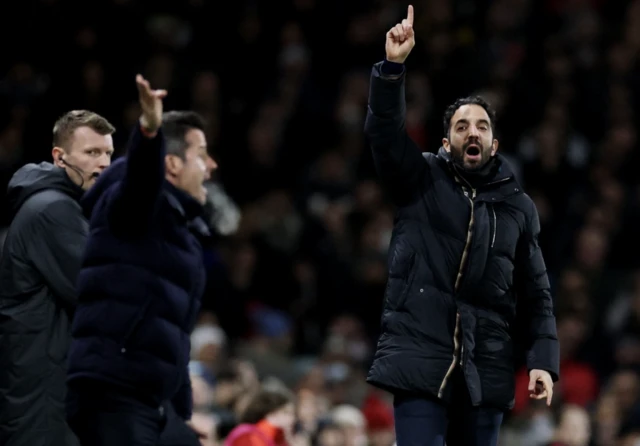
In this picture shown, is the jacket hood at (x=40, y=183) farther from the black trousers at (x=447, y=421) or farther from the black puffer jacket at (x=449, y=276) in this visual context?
the black trousers at (x=447, y=421)

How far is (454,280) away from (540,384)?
523 mm

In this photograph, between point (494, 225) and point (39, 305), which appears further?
point (39, 305)

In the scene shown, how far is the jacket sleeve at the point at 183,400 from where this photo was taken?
559 cm

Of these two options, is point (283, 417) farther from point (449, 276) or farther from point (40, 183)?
point (449, 276)

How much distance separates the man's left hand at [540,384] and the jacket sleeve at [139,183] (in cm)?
157

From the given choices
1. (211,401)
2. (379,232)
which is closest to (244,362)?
(211,401)

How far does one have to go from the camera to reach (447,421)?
5.02m

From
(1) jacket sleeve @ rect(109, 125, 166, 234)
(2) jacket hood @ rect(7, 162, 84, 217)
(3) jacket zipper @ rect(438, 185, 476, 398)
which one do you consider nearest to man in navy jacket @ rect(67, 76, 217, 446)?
(1) jacket sleeve @ rect(109, 125, 166, 234)

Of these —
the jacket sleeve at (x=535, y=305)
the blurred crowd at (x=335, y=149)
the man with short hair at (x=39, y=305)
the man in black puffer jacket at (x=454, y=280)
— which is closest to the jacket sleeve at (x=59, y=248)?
the man with short hair at (x=39, y=305)

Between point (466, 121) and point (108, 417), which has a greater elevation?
point (466, 121)

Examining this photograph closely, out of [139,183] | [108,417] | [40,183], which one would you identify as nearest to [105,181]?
[139,183]

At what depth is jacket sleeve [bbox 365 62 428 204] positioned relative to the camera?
197 inches

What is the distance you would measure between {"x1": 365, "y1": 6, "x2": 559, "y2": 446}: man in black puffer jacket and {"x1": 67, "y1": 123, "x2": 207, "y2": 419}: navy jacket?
2.58ft

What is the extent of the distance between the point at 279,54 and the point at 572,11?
3.39m
